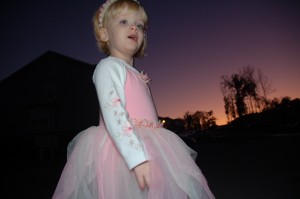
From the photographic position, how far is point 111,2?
1.90 m

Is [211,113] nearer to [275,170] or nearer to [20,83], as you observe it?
[20,83]

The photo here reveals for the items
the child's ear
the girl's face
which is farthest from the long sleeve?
the child's ear

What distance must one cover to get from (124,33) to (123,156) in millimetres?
858

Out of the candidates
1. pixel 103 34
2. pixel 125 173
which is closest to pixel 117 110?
pixel 125 173

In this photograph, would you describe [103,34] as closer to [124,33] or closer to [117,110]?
[124,33]

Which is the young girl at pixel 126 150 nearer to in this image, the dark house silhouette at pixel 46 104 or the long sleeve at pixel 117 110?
the long sleeve at pixel 117 110

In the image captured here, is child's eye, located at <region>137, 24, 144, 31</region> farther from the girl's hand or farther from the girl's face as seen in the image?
the girl's hand

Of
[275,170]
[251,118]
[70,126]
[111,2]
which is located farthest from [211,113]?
[111,2]

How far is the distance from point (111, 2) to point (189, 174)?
130 cm

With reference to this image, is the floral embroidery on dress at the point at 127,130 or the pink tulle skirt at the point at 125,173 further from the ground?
the floral embroidery on dress at the point at 127,130

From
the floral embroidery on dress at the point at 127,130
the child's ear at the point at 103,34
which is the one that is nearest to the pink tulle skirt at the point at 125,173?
the floral embroidery on dress at the point at 127,130

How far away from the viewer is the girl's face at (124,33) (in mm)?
1800

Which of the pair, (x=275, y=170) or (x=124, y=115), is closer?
(x=124, y=115)

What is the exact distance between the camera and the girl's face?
1.80 m
